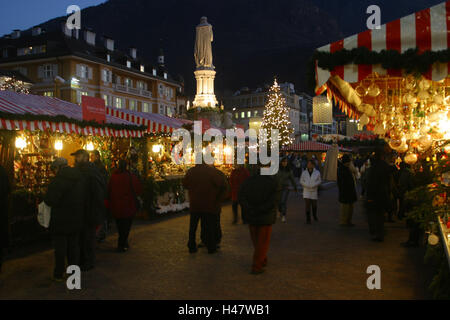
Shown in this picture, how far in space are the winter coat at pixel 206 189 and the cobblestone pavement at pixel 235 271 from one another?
0.84m

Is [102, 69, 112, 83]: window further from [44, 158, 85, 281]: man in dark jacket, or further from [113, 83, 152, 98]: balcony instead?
[44, 158, 85, 281]: man in dark jacket

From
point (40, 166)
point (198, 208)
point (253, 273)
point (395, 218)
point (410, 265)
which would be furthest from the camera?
point (395, 218)

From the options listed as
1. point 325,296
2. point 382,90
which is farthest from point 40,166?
point 382,90

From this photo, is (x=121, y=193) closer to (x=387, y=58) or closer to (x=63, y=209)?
(x=63, y=209)

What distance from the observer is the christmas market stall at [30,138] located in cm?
752

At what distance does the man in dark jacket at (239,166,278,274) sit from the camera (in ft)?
19.0

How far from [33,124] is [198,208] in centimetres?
371

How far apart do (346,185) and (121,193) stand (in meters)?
5.51

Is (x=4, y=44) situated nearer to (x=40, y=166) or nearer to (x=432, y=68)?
(x=40, y=166)

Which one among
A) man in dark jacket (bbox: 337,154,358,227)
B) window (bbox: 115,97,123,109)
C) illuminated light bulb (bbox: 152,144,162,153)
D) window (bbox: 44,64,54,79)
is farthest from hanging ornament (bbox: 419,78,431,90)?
window (bbox: 115,97,123,109)

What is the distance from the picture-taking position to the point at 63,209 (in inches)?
212

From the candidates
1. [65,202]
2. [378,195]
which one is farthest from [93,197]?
[378,195]

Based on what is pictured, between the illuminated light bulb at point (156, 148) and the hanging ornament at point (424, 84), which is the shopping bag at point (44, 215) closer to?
the hanging ornament at point (424, 84)
